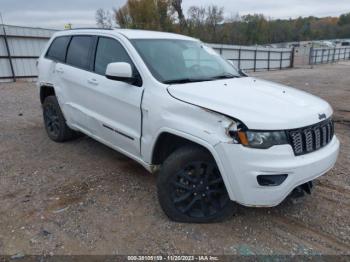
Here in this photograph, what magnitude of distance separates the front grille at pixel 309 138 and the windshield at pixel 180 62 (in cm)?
121

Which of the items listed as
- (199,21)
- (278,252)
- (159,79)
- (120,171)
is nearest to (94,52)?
(159,79)

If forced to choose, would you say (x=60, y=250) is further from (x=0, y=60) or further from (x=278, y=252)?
(x=0, y=60)

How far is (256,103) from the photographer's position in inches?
103

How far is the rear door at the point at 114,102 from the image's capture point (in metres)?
3.22

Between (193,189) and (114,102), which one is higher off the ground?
(114,102)

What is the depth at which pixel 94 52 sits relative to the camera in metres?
3.96

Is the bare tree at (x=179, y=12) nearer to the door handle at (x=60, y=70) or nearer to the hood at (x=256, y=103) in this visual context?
the door handle at (x=60, y=70)

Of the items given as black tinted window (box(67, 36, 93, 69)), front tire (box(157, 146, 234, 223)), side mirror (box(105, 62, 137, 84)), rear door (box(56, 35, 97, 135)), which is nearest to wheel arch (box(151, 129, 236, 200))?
front tire (box(157, 146, 234, 223))

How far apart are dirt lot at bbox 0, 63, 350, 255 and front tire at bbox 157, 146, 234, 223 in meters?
0.13

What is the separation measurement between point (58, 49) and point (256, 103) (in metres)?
3.52

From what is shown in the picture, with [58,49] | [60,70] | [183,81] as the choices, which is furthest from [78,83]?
[183,81]

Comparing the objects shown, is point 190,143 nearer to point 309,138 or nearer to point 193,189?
point 193,189

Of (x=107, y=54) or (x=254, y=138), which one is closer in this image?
(x=254, y=138)

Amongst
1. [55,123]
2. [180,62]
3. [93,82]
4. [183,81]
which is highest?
[180,62]
